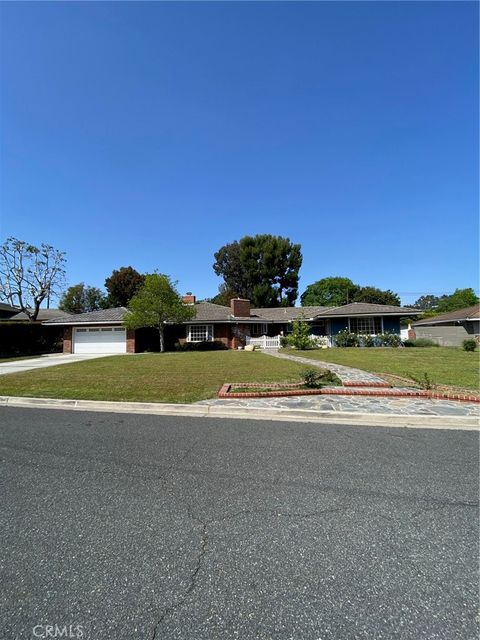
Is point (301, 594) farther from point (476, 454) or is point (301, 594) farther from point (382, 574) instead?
point (476, 454)

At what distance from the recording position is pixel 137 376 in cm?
1148

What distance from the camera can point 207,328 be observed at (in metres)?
27.1

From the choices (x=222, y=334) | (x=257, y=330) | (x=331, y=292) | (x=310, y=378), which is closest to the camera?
(x=310, y=378)

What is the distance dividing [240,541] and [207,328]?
973 inches

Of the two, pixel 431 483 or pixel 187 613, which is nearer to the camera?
pixel 187 613

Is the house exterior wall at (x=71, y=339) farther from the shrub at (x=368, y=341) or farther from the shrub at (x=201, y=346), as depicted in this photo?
the shrub at (x=368, y=341)

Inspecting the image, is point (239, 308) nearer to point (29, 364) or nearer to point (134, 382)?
point (29, 364)

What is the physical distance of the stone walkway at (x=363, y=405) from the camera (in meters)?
6.46

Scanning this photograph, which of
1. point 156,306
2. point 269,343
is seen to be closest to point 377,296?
point 269,343

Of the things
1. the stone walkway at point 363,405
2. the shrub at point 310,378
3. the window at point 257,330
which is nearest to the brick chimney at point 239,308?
the window at point 257,330

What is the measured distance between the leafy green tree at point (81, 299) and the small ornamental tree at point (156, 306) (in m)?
38.0

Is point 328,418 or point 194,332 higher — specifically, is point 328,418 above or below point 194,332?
below

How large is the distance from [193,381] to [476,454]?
750cm

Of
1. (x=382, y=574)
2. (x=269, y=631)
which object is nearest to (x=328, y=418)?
(x=382, y=574)
